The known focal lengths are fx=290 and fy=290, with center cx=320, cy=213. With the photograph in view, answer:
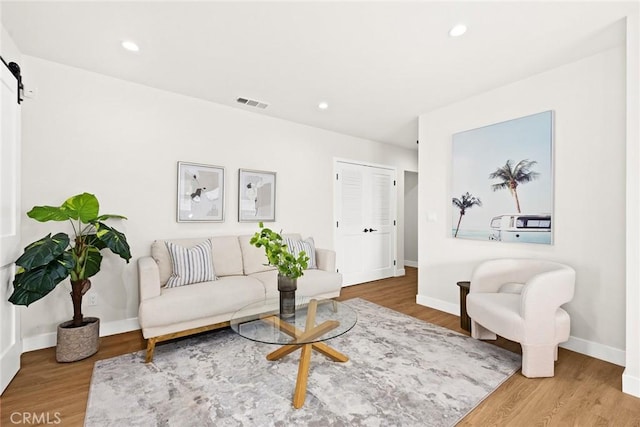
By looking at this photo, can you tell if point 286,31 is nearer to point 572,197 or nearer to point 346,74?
point 346,74

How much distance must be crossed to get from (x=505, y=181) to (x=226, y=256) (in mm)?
3117

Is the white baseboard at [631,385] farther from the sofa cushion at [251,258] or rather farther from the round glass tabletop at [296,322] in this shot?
the sofa cushion at [251,258]

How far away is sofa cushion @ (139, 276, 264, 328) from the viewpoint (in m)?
2.32

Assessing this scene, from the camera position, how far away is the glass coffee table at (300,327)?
1.87m

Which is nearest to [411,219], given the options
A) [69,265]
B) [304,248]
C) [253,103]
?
[304,248]

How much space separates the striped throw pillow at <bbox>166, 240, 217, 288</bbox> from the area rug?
55 cm

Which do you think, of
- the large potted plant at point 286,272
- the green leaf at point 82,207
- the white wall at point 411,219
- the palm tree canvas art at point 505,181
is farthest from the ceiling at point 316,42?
the white wall at point 411,219

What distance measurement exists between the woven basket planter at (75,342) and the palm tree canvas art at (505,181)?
3.74 metres

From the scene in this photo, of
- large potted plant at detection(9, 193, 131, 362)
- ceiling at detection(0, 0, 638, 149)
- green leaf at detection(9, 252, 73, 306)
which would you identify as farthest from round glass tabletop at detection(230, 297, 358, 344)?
ceiling at detection(0, 0, 638, 149)

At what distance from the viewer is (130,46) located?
2.33m

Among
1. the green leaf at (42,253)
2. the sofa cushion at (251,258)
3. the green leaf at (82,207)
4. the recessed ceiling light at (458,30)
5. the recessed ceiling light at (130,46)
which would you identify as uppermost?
the recessed ceiling light at (458,30)

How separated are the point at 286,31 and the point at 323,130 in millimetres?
2414

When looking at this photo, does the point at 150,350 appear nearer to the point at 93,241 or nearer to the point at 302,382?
the point at 93,241

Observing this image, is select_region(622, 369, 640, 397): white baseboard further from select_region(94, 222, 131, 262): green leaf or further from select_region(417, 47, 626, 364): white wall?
select_region(94, 222, 131, 262): green leaf
